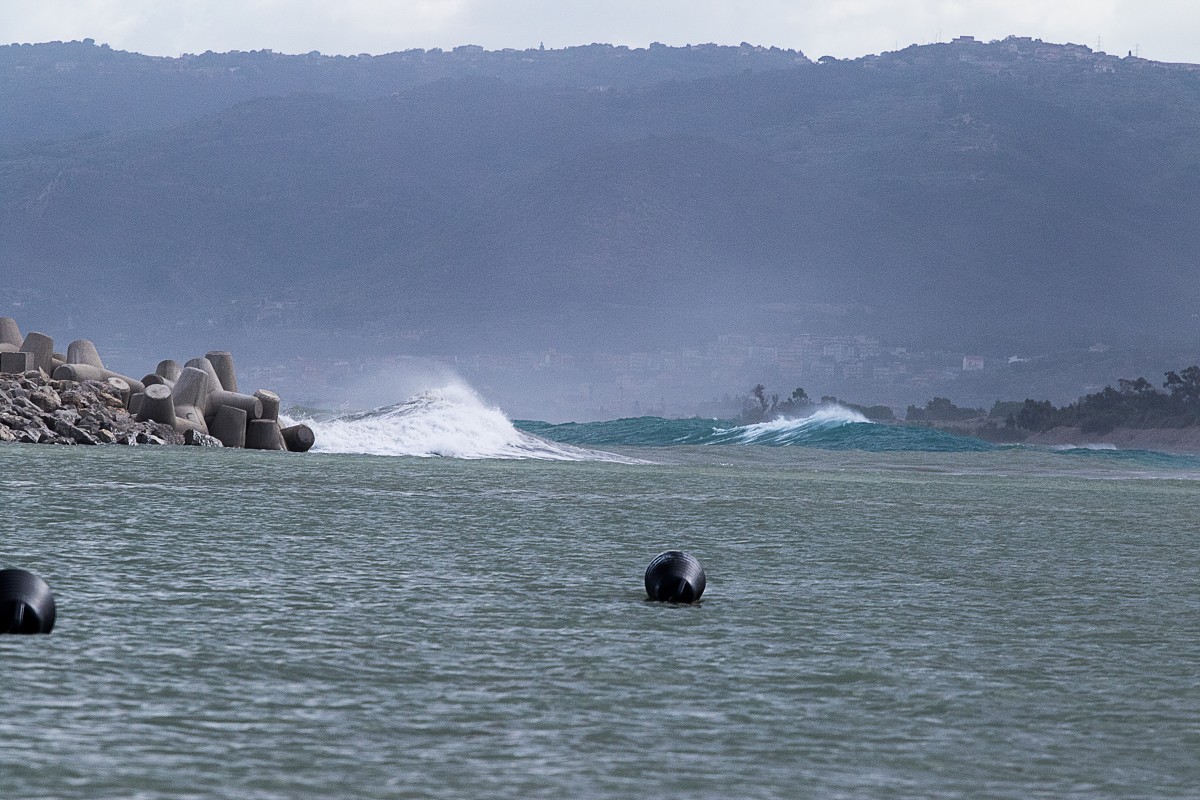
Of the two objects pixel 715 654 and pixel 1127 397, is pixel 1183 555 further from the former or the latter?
pixel 1127 397

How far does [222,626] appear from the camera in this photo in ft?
39.1

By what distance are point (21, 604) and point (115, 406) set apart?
3012 cm

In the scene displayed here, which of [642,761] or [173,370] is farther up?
[173,370]

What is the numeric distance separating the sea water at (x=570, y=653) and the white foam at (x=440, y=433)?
25.1 metres

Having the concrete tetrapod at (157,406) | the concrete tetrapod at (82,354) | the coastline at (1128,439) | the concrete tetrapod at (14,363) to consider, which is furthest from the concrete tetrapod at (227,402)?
the coastline at (1128,439)

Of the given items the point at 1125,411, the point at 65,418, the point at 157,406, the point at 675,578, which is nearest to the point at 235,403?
the point at 157,406

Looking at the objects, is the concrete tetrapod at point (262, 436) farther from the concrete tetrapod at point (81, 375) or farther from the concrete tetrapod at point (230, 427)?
the concrete tetrapod at point (81, 375)

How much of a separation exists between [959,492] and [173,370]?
25041 millimetres

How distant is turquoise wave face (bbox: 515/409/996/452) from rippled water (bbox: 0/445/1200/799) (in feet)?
205

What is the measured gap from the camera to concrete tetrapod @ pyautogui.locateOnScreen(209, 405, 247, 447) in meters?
40.4

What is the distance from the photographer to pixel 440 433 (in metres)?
54.5

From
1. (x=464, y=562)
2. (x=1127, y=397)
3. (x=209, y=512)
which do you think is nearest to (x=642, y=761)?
(x=464, y=562)

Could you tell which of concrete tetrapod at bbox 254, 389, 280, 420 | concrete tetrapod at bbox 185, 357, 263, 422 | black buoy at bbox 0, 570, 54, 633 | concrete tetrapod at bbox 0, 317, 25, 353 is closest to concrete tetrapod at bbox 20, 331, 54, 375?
concrete tetrapod at bbox 0, 317, 25, 353

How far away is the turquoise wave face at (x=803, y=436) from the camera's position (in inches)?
3435
